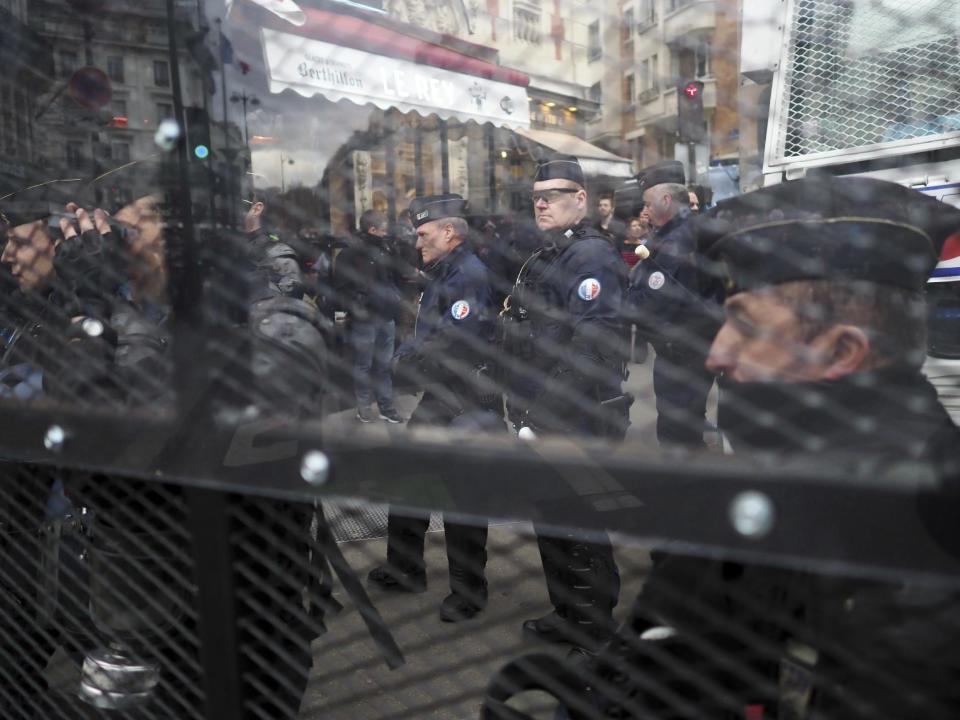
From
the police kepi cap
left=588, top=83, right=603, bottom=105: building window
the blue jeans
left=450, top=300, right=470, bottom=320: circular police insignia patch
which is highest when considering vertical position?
left=588, top=83, right=603, bottom=105: building window

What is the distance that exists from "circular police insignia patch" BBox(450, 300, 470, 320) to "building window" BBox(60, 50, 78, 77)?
2.24 ft

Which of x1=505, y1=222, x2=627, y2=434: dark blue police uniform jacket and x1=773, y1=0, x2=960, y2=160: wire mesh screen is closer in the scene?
x1=773, y1=0, x2=960, y2=160: wire mesh screen

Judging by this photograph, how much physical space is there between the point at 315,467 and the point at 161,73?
0.55 meters

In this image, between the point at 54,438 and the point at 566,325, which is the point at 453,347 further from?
the point at 54,438

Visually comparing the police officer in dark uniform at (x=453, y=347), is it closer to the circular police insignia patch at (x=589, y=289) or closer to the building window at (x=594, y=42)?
the circular police insignia patch at (x=589, y=289)

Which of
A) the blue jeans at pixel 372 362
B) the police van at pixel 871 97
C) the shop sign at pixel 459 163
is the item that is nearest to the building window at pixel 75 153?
the blue jeans at pixel 372 362

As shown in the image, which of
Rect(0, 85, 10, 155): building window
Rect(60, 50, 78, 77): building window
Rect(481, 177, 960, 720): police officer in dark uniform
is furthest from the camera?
Rect(0, 85, 10, 155): building window

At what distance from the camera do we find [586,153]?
0.89m

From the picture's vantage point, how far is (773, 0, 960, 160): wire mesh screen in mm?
791

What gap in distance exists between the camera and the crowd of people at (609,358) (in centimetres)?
78

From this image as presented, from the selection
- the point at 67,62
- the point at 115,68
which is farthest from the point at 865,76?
the point at 67,62

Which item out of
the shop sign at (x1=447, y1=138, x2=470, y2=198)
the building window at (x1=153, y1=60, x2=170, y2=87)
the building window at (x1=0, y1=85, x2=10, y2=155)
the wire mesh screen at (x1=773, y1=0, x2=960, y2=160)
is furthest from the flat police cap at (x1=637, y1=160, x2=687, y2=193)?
the building window at (x1=0, y1=85, x2=10, y2=155)

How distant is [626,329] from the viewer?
97cm

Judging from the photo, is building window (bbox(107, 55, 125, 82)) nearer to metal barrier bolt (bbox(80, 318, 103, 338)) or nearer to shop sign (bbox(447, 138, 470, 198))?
metal barrier bolt (bbox(80, 318, 103, 338))
